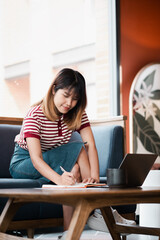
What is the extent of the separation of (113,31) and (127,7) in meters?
0.29

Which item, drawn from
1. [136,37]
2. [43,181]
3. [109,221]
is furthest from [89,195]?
[136,37]

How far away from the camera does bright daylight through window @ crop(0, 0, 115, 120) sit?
3232 mm

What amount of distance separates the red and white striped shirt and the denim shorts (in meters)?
0.07

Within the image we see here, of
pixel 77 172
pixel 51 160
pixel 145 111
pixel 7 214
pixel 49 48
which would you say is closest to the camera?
pixel 7 214

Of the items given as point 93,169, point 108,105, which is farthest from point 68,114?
point 108,105

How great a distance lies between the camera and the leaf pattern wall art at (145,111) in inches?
156

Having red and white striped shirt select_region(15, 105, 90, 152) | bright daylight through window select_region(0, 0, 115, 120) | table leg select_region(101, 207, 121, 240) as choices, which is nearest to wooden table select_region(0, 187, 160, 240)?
table leg select_region(101, 207, 121, 240)

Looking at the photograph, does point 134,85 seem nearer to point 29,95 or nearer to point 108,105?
point 108,105

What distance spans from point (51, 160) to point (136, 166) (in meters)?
0.63

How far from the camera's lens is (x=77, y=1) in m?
3.84

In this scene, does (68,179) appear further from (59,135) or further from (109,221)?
(59,135)

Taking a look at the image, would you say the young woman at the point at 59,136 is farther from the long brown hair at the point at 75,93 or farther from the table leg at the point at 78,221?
the table leg at the point at 78,221

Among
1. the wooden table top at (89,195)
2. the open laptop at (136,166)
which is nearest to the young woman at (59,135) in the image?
the open laptop at (136,166)

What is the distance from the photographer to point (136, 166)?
1503mm
